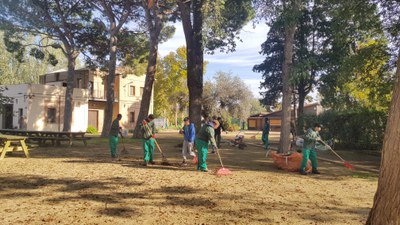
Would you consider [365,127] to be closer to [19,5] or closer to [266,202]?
[266,202]

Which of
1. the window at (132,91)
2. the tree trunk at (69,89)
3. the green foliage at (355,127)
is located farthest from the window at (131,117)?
the green foliage at (355,127)

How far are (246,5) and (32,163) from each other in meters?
11.7

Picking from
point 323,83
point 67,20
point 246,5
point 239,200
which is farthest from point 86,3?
point 239,200

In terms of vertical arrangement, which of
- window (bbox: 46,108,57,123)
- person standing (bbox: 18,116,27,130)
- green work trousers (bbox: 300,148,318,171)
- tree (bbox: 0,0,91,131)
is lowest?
green work trousers (bbox: 300,148,318,171)

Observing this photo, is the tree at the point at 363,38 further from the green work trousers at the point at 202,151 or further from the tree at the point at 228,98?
the tree at the point at 228,98

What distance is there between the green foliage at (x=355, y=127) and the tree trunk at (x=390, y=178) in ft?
50.2

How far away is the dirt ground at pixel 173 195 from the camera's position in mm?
5531

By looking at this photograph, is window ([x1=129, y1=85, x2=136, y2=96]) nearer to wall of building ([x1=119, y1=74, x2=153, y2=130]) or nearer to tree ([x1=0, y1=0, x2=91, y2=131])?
wall of building ([x1=119, y1=74, x2=153, y2=130])

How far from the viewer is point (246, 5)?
16.6m

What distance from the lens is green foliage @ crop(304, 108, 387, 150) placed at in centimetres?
1875

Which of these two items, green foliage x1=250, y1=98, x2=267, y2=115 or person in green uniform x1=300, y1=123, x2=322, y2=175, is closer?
person in green uniform x1=300, y1=123, x2=322, y2=175

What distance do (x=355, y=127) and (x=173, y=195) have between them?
52.8 feet

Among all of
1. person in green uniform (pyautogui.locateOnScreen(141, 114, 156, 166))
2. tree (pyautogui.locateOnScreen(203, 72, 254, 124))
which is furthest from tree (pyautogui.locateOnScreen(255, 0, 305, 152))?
tree (pyautogui.locateOnScreen(203, 72, 254, 124))

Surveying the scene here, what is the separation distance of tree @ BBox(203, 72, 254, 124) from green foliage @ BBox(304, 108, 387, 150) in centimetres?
2527
